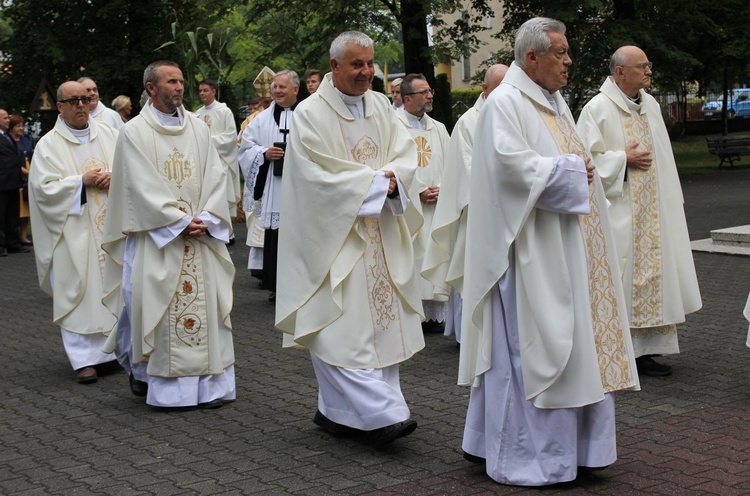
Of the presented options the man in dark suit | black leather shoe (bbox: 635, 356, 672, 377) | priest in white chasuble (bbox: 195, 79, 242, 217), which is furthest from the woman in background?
black leather shoe (bbox: 635, 356, 672, 377)

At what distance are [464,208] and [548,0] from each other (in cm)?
1600

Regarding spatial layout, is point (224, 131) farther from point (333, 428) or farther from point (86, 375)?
point (333, 428)

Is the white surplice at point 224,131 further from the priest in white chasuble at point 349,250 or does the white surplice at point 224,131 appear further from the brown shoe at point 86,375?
the priest in white chasuble at point 349,250

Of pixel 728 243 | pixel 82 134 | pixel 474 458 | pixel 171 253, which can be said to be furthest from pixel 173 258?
pixel 728 243

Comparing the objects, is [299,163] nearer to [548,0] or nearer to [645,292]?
[645,292]

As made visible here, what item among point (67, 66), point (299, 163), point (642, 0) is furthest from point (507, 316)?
point (67, 66)

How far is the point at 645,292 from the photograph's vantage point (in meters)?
8.04

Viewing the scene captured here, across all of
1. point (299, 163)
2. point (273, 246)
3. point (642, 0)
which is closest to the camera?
point (299, 163)

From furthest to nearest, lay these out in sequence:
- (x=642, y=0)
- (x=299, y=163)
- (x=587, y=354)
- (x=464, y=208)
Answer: (x=642, y=0) → (x=464, y=208) → (x=299, y=163) → (x=587, y=354)

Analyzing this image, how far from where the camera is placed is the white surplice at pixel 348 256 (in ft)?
20.7

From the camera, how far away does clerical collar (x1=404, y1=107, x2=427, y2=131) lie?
32.4 feet

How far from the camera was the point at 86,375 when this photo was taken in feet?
27.9

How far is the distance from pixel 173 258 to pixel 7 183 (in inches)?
429

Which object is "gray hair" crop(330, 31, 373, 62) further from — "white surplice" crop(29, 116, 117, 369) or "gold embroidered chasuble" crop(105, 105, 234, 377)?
"white surplice" crop(29, 116, 117, 369)
